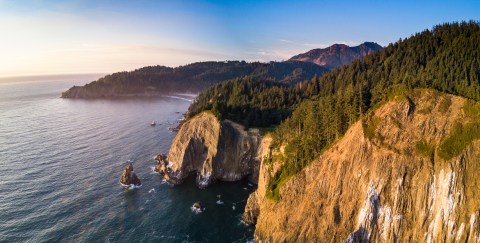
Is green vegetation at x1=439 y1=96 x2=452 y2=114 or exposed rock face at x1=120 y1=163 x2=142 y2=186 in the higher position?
green vegetation at x1=439 y1=96 x2=452 y2=114

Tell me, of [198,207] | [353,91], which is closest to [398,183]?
[353,91]

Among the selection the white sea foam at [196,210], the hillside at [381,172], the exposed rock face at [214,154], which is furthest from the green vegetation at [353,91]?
the white sea foam at [196,210]

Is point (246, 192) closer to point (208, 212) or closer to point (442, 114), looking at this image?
point (208, 212)

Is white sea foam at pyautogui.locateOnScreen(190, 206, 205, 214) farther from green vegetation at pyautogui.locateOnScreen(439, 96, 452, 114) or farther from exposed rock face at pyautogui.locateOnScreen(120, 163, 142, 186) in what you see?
green vegetation at pyautogui.locateOnScreen(439, 96, 452, 114)

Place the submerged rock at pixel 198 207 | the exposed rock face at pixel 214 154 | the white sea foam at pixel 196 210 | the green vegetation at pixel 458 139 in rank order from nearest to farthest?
the green vegetation at pixel 458 139, the white sea foam at pixel 196 210, the submerged rock at pixel 198 207, the exposed rock face at pixel 214 154

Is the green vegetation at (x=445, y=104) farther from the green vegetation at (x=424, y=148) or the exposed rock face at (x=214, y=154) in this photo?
the exposed rock face at (x=214, y=154)

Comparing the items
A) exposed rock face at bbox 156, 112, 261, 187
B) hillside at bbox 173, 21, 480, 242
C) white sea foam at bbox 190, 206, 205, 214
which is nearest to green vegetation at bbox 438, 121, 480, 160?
hillside at bbox 173, 21, 480, 242

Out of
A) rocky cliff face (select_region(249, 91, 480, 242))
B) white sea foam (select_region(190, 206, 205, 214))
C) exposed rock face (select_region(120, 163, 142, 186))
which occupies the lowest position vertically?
white sea foam (select_region(190, 206, 205, 214))
